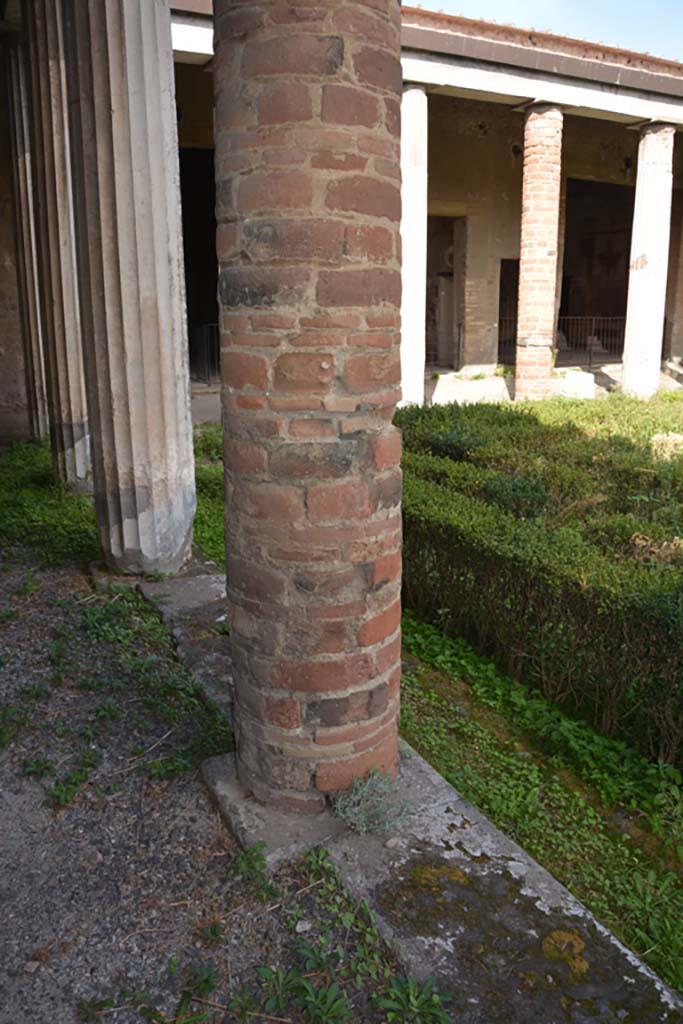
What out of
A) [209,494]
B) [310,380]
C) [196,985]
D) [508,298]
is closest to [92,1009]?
[196,985]

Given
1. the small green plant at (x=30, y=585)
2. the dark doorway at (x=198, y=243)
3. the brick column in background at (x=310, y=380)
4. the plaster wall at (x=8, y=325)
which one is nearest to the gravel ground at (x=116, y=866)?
the brick column in background at (x=310, y=380)

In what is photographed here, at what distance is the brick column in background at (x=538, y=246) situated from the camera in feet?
38.8

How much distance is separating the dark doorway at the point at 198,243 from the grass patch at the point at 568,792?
13524 mm

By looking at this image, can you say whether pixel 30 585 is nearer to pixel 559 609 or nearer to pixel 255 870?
pixel 255 870

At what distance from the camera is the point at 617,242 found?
23641 millimetres

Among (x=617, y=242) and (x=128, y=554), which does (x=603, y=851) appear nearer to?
(x=128, y=554)

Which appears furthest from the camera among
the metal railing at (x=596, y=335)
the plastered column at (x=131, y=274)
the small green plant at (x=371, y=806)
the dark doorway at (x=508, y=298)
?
the metal railing at (x=596, y=335)

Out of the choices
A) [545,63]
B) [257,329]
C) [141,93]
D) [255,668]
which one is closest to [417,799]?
[255,668]

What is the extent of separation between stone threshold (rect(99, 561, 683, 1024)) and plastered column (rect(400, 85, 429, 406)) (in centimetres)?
822

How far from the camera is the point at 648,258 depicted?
43.4 feet

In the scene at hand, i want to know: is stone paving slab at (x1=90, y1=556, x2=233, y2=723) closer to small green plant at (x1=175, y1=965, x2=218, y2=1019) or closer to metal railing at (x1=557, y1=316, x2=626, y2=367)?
small green plant at (x1=175, y1=965, x2=218, y2=1019)

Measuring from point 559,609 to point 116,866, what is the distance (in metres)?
2.34

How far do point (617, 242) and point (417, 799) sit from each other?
79.3ft

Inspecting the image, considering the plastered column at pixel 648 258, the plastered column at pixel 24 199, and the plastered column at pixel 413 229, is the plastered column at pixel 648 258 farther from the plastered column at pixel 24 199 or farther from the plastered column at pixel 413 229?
the plastered column at pixel 24 199
